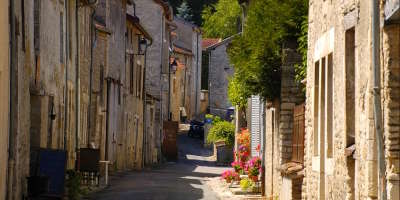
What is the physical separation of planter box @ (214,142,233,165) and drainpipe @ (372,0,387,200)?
1656 inches

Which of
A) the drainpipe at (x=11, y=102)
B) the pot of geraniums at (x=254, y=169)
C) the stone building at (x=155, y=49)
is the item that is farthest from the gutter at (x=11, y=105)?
the stone building at (x=155, y=49)

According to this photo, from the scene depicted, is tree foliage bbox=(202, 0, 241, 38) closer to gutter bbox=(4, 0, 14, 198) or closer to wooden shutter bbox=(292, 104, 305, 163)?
wooden shutter bbox=(292, 104, 305, 163)

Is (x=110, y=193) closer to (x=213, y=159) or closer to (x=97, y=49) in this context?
(x=97, y=49)

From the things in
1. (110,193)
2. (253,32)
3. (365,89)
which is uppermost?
(253,32)

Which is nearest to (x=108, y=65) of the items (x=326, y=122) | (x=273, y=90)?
(x=273, y=90)

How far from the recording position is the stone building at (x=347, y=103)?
1114 centimetres

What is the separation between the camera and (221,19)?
94062 mm

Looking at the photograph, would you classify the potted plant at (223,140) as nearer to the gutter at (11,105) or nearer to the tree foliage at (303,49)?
the tree foliage at (303,49)

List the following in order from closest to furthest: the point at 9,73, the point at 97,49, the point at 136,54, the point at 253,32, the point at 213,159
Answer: the point at 9,73
the point at 253,32
the point at 97,49
the point at 136,54
the point at 213,159

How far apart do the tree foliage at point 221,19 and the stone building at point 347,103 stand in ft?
228

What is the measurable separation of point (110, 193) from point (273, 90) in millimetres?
5527

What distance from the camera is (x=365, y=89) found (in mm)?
12133

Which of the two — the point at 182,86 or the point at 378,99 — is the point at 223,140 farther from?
the point at 378,99

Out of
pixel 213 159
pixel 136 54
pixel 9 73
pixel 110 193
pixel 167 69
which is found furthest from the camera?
pixel 167 69
